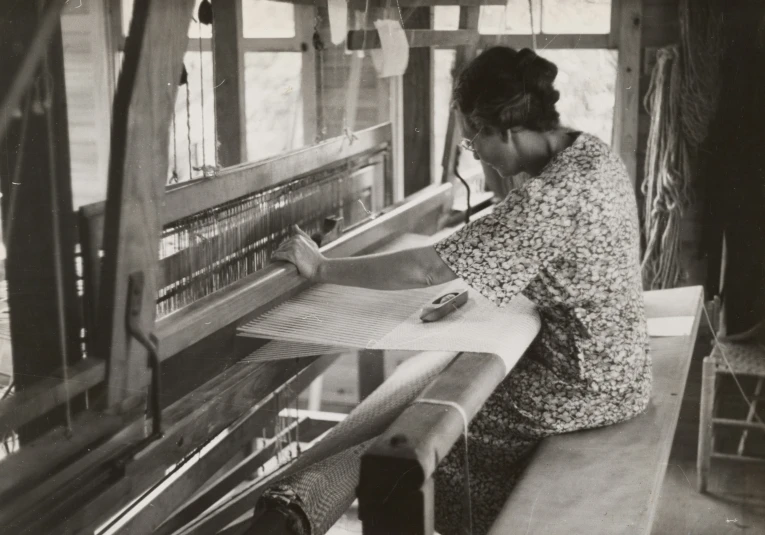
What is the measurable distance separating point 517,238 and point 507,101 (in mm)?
312

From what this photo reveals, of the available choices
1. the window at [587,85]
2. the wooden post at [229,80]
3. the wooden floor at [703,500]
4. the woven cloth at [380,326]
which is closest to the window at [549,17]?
the window at [587,85]

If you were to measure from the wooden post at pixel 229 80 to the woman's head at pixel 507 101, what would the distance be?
0.68 m

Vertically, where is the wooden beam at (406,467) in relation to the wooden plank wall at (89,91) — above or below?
below

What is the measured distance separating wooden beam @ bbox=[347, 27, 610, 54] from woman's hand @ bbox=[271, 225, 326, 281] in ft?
3.23

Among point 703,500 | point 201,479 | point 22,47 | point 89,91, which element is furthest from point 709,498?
point 22,47

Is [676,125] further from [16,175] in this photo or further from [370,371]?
[16,175]

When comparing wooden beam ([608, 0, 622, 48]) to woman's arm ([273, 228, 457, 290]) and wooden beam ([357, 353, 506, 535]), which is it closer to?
woman's arm ([273, 228, 457, 290])

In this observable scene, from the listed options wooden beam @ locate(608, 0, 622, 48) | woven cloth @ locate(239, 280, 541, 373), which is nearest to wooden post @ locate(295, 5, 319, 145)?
woven cloth @ locate(239, 280, 541, 373)

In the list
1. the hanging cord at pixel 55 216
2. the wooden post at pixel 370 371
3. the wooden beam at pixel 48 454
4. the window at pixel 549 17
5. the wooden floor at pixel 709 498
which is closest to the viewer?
the wooden beam at pixel 48 454

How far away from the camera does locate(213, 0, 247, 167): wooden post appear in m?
2.27

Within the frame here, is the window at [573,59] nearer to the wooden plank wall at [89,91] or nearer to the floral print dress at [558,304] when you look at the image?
the wooden plank wall at [89,91]

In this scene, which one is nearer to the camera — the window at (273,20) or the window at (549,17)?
the window at (273,20)

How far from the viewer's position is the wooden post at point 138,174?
1.54m

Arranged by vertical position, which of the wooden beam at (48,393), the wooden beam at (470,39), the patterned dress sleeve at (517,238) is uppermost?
Answer: the wooden beam at (470,39)
